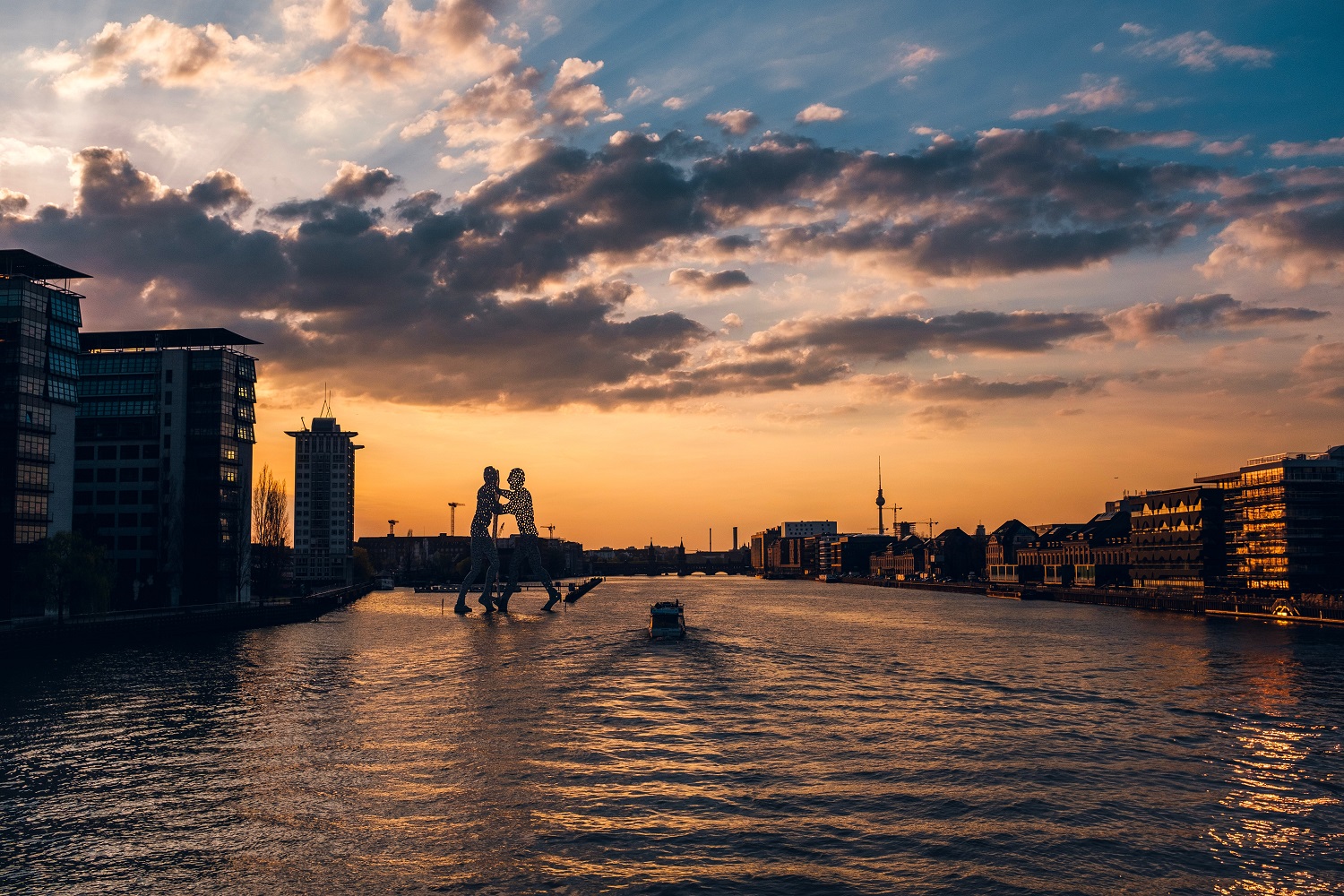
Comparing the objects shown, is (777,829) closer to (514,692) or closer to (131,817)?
(131,817)

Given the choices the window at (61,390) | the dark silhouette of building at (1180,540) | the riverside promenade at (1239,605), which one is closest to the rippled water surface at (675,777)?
the window at (61,390)

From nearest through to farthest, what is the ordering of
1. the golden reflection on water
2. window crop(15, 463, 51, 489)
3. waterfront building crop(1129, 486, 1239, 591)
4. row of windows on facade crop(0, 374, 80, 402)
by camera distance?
the golden reflection on water → row of windows on facade crop(0, 374, 80, 402) → window crop(15, 463, 51, 489) → waterfront building crop(1129, 486, 1239, 591)

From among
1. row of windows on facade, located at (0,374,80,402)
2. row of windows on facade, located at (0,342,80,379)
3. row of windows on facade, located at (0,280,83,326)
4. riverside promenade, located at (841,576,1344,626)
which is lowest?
riverside promenade, located at (841,576,1344,626)

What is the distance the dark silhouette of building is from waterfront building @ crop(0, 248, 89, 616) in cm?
17708

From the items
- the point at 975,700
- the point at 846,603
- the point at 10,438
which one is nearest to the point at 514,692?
the point at 975,700

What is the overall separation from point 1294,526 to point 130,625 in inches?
6353

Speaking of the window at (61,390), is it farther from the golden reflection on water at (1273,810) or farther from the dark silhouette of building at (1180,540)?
the dark silhouette of building at (1180,540)

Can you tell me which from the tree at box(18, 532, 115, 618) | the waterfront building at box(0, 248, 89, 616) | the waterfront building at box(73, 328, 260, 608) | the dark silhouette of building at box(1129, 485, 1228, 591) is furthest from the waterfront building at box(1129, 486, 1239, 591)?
the waterfront building at box(0, 248, 89, 616)

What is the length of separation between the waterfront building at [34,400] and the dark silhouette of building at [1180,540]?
17708cm

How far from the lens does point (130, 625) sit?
98312mm

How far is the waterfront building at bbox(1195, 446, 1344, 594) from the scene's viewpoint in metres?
146

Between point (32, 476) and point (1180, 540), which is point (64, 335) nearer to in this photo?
point (32, 476)

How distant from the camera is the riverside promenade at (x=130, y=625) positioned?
8250cm

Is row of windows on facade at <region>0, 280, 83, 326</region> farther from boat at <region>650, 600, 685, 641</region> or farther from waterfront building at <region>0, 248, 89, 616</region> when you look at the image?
boat at <region>650, 600, 685, 641</region>
